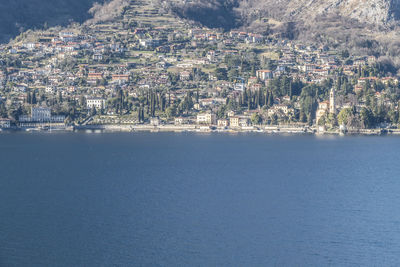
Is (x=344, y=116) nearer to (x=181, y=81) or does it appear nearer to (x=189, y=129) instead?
(x=189, y=129)

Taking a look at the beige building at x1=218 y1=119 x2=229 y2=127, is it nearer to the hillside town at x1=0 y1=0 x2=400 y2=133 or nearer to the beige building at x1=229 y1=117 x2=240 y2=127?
the hillside town at x1=0 y1=0 x2=400 y2=133

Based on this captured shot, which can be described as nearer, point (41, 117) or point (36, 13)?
point (41, 117)

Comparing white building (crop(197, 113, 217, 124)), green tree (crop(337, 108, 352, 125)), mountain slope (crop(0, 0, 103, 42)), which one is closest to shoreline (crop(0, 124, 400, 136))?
green tree (crop(337, 108, 352, 125))

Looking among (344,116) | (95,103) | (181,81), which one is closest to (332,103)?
(344,116)

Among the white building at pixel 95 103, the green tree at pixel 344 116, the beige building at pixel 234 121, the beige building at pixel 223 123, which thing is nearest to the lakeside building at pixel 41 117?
the white building at pixel 95 103

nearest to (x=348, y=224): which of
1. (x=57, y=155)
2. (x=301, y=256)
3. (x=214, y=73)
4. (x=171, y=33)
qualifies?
(x=301, y=256)

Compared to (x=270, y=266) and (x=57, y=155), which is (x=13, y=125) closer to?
(x=57, y=155)
